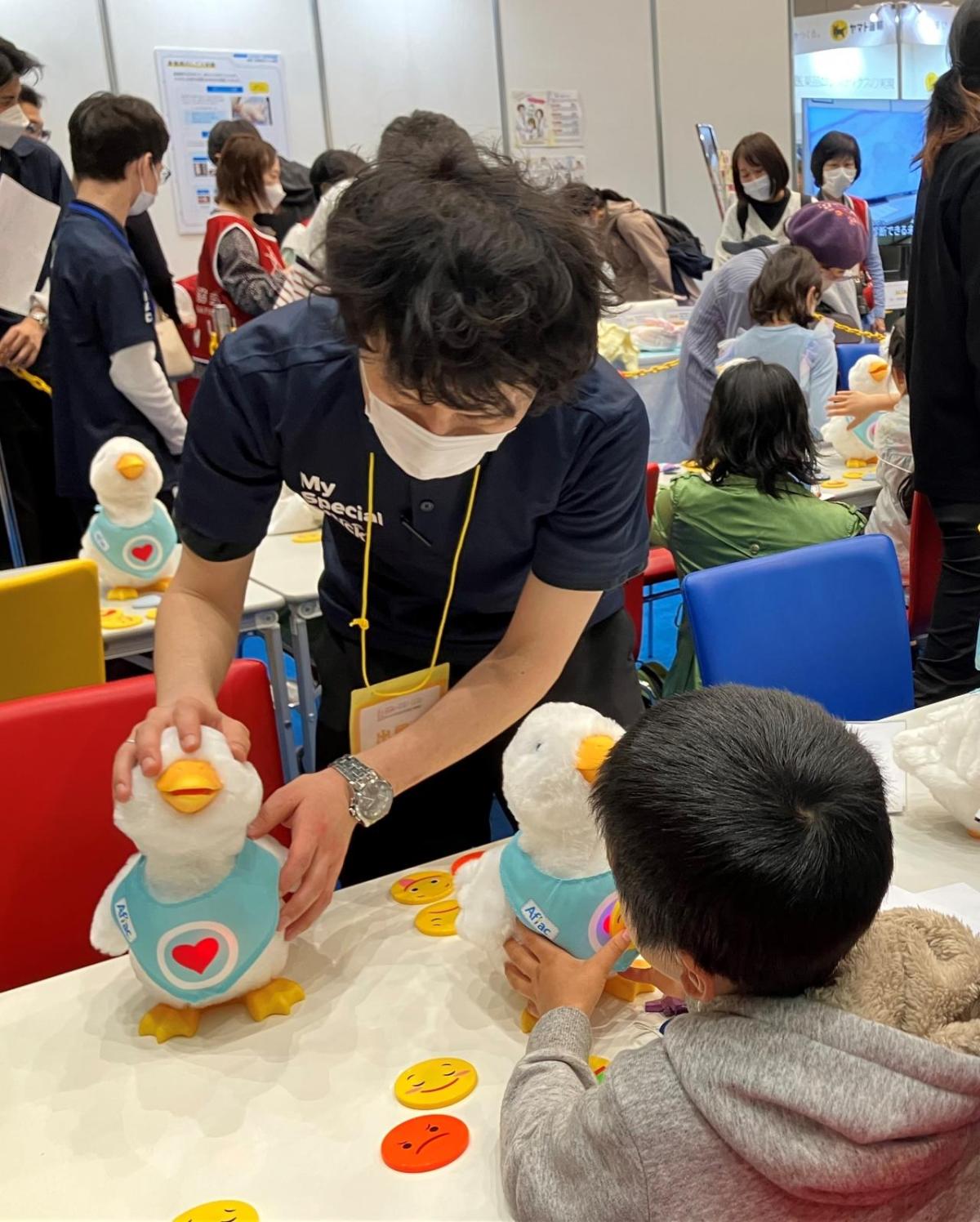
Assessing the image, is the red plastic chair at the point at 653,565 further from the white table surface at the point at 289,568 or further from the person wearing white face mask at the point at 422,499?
the person wearing white face mask at the point at 422,499

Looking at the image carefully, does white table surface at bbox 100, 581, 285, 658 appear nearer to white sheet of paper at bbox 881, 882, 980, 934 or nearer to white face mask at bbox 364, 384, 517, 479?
white face mask at bbox 364, 384, 517, 479

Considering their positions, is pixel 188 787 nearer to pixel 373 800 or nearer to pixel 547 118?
pixel 373 800

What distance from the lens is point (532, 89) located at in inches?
275

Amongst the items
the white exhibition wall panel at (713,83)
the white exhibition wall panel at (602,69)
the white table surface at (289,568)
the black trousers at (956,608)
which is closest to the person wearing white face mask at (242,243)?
the white table surface at (289,568)

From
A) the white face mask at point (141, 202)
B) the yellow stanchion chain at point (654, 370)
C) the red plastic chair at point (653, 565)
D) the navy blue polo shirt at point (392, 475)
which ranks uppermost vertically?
the white face mask at point (141, 202)

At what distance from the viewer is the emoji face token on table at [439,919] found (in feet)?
3.83

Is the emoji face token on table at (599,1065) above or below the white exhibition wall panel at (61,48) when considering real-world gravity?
below

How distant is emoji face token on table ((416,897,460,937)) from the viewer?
117 centimetres

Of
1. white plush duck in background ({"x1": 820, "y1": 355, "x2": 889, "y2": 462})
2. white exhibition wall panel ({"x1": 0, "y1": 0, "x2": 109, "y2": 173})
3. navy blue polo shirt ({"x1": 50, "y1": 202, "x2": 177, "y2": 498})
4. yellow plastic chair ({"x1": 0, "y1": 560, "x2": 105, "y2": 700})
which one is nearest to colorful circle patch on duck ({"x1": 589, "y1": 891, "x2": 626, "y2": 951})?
yellow plastic chair ({"x1": 0, "y1": 560, "x2": 105, "y2": 700})

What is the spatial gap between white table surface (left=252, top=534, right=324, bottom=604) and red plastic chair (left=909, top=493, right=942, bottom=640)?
4.42 ft

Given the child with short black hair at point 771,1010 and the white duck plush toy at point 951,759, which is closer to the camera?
the child with short black hair at point 771,1010

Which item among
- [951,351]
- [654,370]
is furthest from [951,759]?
[654,370]

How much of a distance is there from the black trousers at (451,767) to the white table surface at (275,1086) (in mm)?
301

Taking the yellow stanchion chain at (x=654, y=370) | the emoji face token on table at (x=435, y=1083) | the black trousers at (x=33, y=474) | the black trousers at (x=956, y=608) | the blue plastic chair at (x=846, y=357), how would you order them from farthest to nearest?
1. the yellow stanchion chain at (x=654, y=370)
2. the blue plastic chair at (x=846, y=357)
3. the black trousers at (x=33, y=474)
4. the black trousers at (x=956, y=608)
5. the emoji face token on table at (x=435, y=1083)
